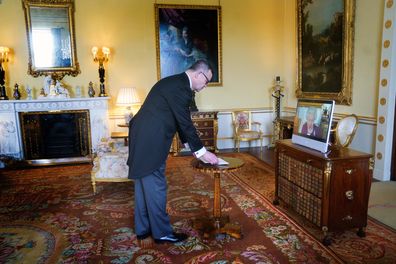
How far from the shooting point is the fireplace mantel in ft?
20.4

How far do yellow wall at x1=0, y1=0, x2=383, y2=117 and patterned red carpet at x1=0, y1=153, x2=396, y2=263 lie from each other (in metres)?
2.53

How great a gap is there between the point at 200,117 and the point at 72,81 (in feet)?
9.40

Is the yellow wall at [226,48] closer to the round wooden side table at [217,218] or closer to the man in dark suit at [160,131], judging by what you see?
the round wooden side table at [217,218]

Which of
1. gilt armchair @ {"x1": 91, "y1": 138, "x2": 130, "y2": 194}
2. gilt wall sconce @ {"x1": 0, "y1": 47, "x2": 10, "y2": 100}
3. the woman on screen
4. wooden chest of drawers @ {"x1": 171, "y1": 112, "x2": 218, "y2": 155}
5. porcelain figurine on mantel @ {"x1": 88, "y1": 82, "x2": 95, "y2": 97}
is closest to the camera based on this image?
the woman on screen

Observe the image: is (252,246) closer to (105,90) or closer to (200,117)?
(200,117)

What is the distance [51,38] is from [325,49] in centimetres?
552

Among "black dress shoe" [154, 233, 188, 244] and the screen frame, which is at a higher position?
the screen frame

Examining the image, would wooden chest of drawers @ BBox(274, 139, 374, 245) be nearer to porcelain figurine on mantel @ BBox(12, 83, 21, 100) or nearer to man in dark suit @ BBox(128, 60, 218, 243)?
man in dark suit @ BBox(128, 60, 218, 243)

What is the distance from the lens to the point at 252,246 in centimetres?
294

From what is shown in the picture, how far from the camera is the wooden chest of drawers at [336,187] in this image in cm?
287

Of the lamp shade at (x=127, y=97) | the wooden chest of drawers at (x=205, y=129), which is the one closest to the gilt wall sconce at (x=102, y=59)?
the lamp shade at (x=127, y=97)

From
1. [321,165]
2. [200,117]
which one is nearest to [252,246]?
[321,165]

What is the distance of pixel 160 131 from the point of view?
9.28ft

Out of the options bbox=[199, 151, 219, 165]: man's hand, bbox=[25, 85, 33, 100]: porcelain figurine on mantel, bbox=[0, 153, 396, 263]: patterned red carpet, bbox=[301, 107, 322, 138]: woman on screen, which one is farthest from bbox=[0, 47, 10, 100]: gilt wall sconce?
bbox=[301, 107, 322, 138]: woman on screen
